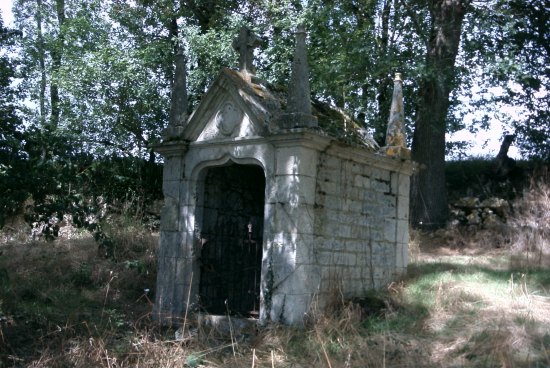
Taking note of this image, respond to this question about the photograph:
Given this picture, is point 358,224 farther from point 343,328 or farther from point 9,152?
point 9,152

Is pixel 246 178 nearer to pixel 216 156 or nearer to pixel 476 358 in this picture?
pixel 216 156

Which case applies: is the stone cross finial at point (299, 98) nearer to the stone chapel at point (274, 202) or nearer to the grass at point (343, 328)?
the stone chapel at point (274, 202)

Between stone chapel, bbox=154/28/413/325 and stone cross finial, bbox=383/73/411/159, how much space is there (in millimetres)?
14

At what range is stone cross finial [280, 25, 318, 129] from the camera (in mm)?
6812

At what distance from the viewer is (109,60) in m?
13.0

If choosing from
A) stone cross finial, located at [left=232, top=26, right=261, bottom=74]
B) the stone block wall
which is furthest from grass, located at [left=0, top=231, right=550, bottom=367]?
stone cross finial, located at [left=232, top=26, right=261, bottom=74]

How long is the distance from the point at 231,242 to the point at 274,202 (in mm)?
1615

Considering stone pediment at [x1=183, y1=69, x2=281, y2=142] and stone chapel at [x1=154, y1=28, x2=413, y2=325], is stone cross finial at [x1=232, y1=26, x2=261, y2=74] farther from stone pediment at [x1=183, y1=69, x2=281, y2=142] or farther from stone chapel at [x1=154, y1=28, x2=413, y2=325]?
stone pediment at [x1=183, y1=69, x2=281, y2=142]

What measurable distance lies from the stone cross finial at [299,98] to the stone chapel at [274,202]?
1 centimetres

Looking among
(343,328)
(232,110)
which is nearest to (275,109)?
(232,110)

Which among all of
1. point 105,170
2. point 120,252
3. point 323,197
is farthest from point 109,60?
point 323,197

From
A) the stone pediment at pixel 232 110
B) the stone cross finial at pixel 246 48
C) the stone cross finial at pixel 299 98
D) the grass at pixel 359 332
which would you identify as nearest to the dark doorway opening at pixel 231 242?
the stone pediment at pixel 232 110

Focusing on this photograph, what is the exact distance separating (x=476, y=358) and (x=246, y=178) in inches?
163

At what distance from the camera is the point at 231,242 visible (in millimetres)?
8344
